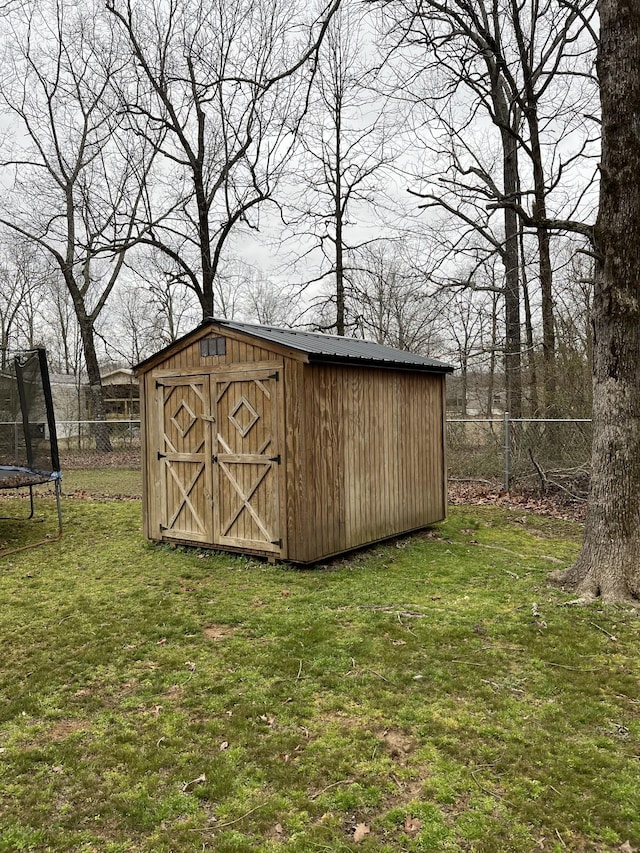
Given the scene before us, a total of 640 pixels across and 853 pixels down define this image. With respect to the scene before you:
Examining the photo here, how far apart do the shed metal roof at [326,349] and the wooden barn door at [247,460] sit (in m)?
0.40

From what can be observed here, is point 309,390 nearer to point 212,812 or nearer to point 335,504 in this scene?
point 335,504

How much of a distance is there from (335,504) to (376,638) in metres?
2.15

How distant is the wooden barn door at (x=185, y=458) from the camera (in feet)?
22.0

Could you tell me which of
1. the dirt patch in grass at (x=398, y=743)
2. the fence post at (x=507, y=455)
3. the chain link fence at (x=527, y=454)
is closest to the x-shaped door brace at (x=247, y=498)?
the dirt patch in grass at (x=398, y=743)

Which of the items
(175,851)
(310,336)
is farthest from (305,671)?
(310,336)

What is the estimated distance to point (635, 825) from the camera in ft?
7.58

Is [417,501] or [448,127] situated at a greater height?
[448,127]

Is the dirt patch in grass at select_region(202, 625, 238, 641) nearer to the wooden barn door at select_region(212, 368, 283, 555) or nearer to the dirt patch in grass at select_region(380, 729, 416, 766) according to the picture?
the wooden barn door at select_region(212, 368, 283, 555)

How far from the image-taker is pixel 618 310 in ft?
15.3

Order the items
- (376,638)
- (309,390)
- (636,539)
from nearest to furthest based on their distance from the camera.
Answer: (376,638), (636,539), (309,390)

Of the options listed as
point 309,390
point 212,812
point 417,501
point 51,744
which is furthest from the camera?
point 417,501

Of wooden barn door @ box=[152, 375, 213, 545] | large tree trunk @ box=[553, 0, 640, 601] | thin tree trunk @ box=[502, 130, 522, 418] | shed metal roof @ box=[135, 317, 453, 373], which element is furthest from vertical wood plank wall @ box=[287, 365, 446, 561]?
thin tree trunk @ box=[502, 130, 522, 418]

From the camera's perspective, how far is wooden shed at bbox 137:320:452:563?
5992mm

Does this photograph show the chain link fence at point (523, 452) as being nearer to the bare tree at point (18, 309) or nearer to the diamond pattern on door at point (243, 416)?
the diamond pattern on door at point (243, 416)
